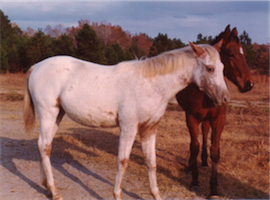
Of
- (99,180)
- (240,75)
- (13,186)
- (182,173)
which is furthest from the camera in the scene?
(182,173)

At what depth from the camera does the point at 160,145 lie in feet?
20.3

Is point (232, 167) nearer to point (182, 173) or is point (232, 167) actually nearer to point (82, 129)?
point (182, 173)

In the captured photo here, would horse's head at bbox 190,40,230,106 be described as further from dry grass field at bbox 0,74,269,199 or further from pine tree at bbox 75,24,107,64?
pine tree at bbox 75,24,107,64

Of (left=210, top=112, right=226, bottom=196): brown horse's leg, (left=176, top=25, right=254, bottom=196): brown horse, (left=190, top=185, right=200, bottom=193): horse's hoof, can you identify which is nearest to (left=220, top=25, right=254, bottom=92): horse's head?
(left=176, top=25, right=254, bottom=196): brown horse

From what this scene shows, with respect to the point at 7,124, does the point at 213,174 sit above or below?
above

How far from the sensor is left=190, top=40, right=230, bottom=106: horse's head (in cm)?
294

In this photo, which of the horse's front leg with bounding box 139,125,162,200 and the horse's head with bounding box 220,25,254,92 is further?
the horse's head with bounding box 220,25,254,92

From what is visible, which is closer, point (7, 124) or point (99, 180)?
point (99, 180)

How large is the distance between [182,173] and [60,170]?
222cm

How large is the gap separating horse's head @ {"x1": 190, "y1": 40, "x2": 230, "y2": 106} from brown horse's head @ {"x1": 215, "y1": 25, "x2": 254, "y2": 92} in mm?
801

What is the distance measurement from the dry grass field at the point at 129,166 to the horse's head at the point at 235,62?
1.65 metres

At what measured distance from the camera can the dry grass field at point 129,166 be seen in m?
3.81

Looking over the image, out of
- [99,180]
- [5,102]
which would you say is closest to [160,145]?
[99,180]

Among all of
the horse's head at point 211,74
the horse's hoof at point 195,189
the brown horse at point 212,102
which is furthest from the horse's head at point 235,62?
the horse's hoof at point 195,189
